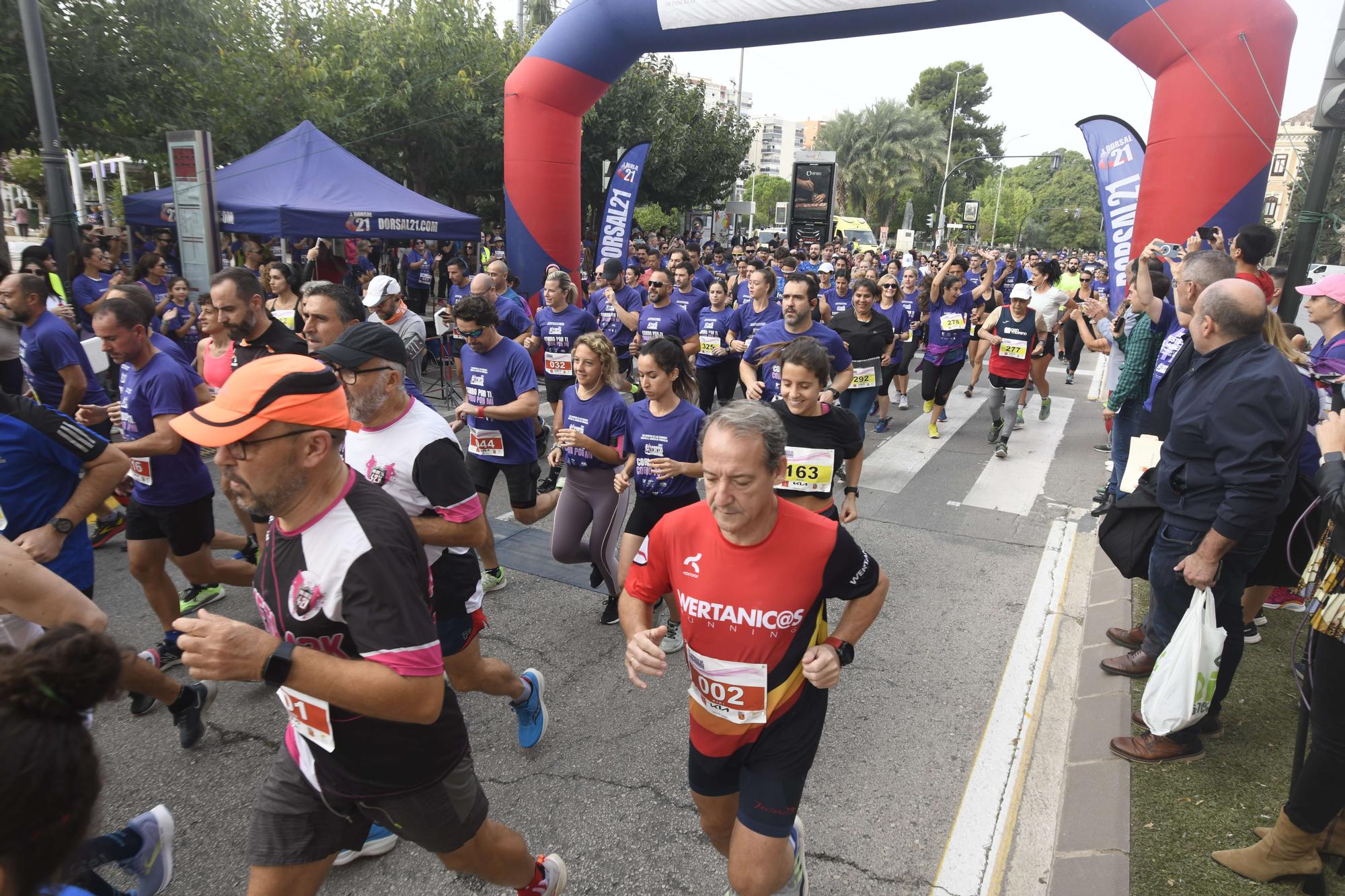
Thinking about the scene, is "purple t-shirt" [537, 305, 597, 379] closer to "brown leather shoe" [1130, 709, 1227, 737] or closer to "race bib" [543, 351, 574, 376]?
"race bib" [543, 351, 574, 376]

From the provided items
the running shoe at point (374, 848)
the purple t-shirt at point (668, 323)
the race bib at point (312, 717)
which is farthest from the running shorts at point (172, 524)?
the purple t-shirt at point (668, 323)

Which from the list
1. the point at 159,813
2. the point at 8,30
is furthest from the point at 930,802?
the point at 8,30

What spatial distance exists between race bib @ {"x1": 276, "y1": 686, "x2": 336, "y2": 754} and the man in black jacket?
3242mm

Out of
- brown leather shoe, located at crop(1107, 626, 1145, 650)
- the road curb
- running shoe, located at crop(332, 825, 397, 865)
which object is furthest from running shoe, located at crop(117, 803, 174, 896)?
brown leather shoe, located at crop(1107, 626, 1145, 650)

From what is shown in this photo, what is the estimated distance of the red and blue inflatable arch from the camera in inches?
304

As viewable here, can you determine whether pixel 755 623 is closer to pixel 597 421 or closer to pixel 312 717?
pixel 312 717

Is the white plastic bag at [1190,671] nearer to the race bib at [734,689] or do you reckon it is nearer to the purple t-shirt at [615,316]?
the race bib at [734,689]

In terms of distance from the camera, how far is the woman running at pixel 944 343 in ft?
30.3

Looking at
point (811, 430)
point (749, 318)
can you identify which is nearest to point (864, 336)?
point (749, 318)

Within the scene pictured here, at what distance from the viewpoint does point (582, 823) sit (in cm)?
314

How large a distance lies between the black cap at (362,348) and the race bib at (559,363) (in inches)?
168

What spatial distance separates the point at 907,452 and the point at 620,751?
20.5 ft

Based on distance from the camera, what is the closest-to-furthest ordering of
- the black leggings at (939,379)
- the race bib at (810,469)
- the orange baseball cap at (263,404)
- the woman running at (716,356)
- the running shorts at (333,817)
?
the orange baseball cap at (263,404) < the running shorts at (333,817) < the race bib at (810,469) < the woman running at (716,356) < the black leggings at (939,379)

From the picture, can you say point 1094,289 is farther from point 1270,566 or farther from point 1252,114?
point 1270,566
